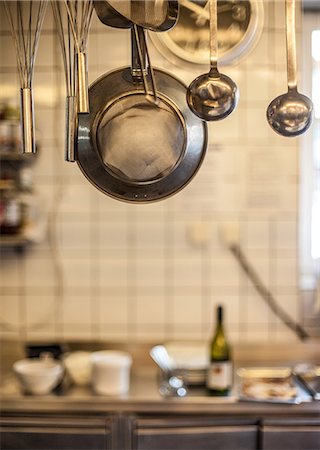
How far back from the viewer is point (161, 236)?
257 cm

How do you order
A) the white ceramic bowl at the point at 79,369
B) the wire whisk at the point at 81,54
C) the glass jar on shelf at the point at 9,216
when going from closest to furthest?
the wire whisk at the point at 81,54, the white ceramic bowl at the point at 79,369, the glass jar on shelf at the point at 9,216

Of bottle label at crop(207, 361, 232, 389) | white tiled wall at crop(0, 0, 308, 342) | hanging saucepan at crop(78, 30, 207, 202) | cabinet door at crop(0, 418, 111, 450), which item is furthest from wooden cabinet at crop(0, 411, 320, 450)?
hanging saucepan at crop(78, 30, 207, 202)

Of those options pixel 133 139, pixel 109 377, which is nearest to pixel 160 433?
pixel 109 377

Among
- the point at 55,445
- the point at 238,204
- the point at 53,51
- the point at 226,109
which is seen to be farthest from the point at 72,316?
the point at 226,109

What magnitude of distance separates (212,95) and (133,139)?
0.51ft

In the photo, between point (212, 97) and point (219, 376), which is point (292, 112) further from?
point (219, 376)

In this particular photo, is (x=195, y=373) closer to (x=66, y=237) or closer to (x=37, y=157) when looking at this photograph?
(x=66, y=237)

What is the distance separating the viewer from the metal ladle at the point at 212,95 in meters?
1.01

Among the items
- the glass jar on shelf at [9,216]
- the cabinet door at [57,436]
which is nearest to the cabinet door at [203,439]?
the cabinet door at [57,436]

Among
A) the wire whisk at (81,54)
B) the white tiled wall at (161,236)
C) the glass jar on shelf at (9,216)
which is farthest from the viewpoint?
the white tiled wall at (161,236)

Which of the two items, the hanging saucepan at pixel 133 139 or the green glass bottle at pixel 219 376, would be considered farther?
the green glass bottle at pixel 219 376

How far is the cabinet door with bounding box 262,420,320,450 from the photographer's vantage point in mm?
2111

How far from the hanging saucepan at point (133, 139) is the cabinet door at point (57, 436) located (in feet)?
4.12

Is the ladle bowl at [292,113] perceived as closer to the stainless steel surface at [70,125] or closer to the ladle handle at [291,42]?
the ladle handle at [291,42]
